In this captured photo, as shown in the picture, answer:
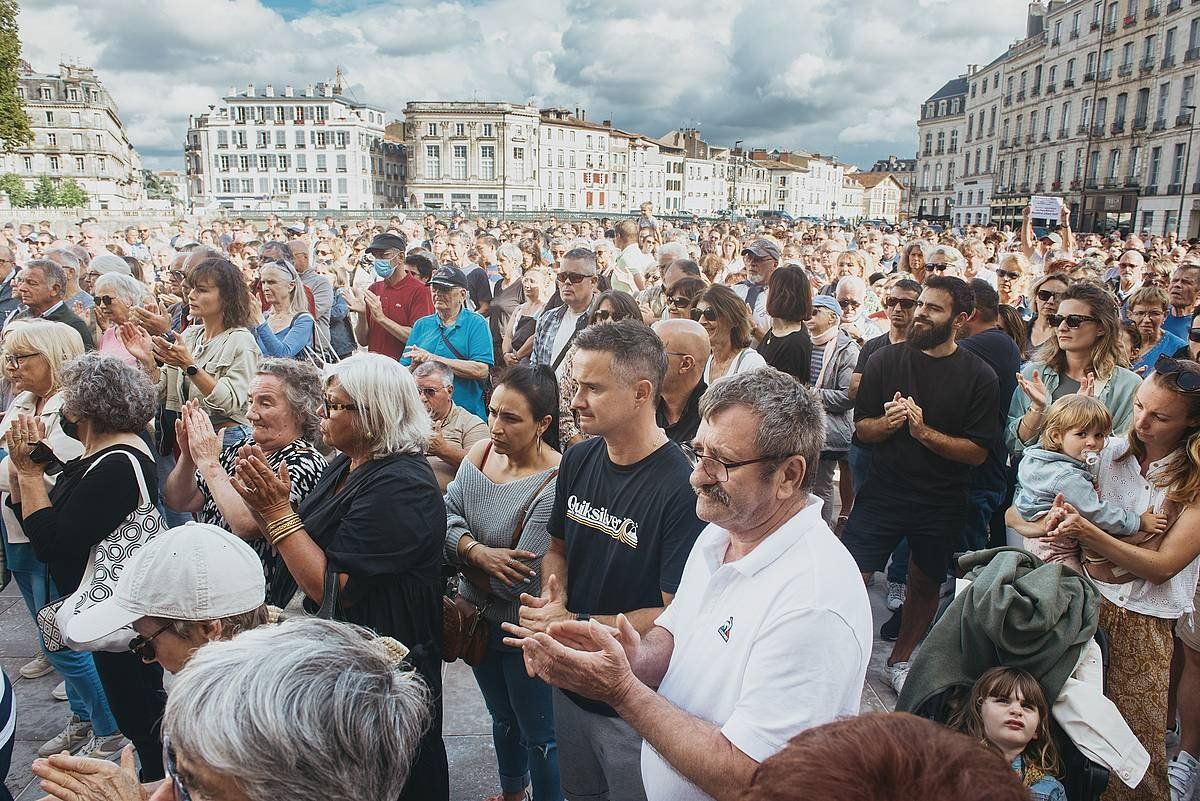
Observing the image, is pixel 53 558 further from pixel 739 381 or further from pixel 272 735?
pixel 739 381

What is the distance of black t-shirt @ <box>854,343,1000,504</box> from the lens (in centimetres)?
385

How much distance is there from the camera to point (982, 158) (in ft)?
214

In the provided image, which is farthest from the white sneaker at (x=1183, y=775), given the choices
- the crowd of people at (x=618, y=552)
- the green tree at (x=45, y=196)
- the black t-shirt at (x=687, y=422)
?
the green tree at (x=45, y=196)

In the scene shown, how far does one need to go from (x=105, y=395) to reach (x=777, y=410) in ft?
8.71

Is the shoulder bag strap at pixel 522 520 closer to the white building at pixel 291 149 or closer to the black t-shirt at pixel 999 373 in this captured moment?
the black t-shirt at pixel 999 373

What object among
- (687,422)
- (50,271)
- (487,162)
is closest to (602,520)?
(687,422)

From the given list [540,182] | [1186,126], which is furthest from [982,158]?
[540,182]

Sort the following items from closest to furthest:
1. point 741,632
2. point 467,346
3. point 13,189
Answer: point 741,632, point 467,346, point 13,189

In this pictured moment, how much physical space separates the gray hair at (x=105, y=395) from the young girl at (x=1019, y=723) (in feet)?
10.6

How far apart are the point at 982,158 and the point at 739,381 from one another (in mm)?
73757

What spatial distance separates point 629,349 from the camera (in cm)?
265

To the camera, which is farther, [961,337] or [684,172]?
[684,172]

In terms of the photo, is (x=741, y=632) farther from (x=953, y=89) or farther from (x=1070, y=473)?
(x=953, y=89)

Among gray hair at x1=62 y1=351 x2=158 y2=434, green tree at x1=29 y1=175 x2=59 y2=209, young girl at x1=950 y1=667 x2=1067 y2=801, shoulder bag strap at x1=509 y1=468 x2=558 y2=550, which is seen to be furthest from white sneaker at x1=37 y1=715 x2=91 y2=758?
green tree at x1=29 y1=175 x2=59 y2=209
